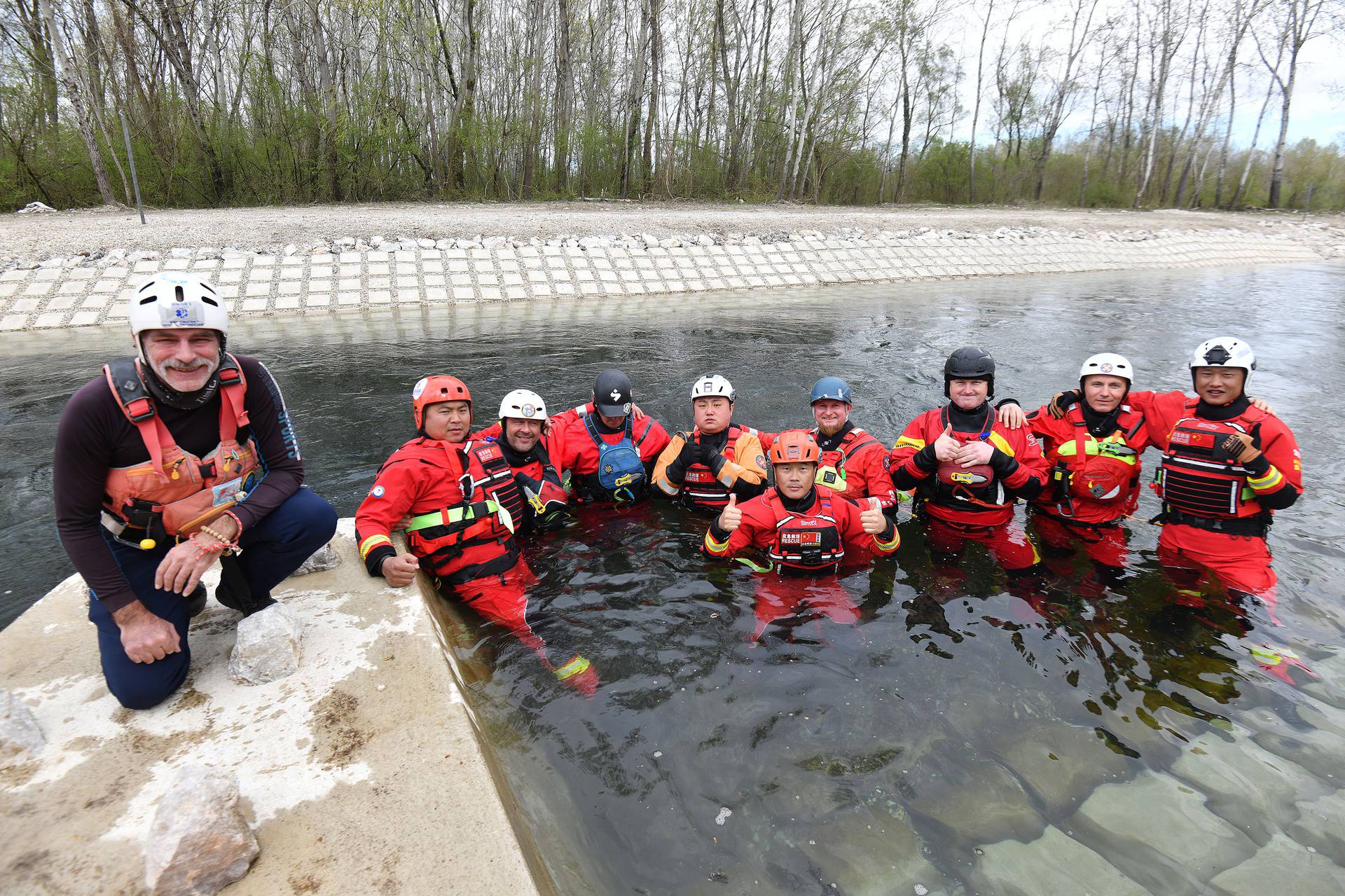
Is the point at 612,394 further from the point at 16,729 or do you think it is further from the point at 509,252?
the point at 509,252

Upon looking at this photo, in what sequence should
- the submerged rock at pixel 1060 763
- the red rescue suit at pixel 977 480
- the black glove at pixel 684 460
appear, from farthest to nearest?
1. the black glove at pixel 684 460
2. the red rescue suit at pixel 977 480
3. the submerged rock at pixel 1060 763

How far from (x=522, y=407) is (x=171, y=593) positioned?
2.51 meters

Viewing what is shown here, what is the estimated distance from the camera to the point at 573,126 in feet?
91.1

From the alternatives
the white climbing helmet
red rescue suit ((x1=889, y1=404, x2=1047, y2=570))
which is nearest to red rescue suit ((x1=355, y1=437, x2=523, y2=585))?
red rescue suit ((x1=889, y1=404, x2=1047, y2=570))

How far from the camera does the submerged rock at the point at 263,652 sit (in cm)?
302

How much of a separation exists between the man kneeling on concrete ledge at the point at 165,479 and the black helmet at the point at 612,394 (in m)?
2.71

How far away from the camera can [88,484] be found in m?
2.82

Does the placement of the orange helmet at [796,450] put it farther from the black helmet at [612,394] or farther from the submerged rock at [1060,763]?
the submerged rock at [1060,763]

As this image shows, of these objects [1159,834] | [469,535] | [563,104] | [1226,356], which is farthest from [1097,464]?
[563,104]

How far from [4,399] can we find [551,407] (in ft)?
20.8

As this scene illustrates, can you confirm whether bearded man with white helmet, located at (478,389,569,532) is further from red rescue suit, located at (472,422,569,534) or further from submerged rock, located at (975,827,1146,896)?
submerged rock, located at (975,827,1146,896)

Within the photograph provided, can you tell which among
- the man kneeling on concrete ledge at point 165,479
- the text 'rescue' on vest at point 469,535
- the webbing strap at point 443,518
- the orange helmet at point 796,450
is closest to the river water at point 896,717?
the text 'rescue' on vest at point 469,535

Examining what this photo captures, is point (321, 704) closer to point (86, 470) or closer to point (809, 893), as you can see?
point (86, 470)

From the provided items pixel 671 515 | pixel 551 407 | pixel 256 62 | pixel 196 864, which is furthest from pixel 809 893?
pixel 256 62
